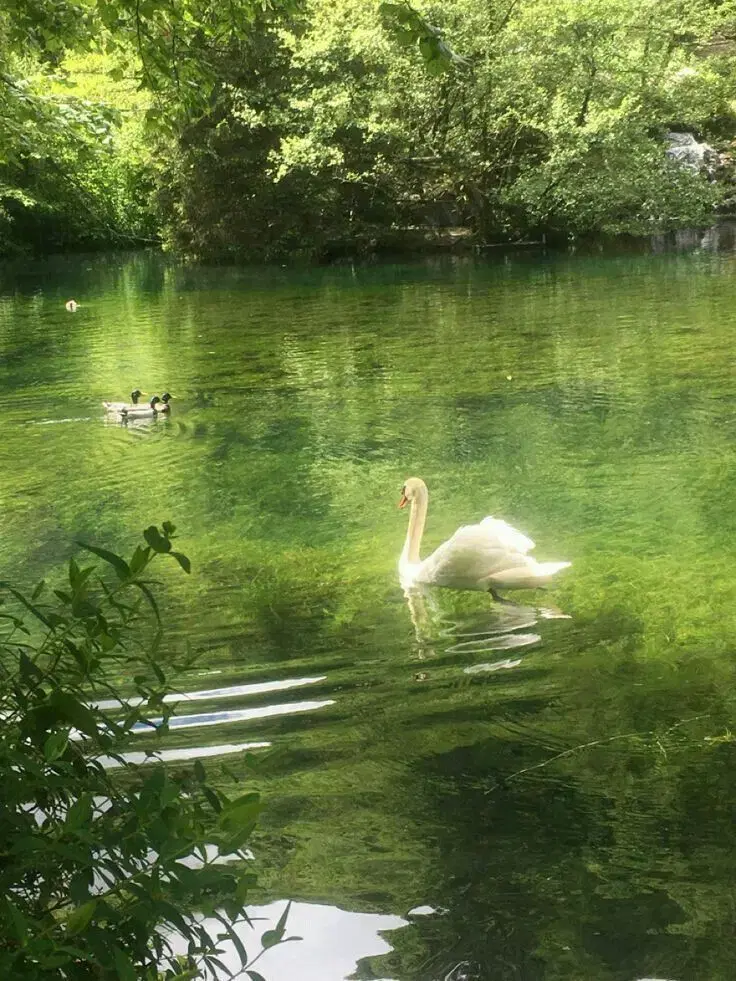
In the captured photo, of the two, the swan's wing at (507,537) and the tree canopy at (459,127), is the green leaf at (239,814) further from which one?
the tree canopy at (459,127)

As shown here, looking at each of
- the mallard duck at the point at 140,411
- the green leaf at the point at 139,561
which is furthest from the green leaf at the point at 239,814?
the mallard duck at the point at 140,411

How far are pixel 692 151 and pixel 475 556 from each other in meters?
30.5

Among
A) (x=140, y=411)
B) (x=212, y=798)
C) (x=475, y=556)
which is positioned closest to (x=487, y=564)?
(x=475, y=556)

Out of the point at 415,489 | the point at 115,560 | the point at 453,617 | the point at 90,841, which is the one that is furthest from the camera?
the point at 415,489

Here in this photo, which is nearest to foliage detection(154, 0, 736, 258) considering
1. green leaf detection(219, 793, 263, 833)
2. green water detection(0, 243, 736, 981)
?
green water detection(0, 243, 736, 981)

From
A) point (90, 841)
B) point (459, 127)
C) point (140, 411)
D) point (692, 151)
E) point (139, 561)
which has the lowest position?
point (140, 411)

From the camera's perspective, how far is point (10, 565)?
25.5ft

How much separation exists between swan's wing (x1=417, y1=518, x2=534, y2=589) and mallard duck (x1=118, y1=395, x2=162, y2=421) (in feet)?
20.4

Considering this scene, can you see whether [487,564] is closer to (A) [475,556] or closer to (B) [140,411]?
(A) [475,556]

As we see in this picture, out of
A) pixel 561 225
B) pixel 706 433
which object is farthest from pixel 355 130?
pixel 706 433

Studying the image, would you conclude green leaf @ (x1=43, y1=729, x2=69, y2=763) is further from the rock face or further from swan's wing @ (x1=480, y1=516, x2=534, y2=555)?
the rock face

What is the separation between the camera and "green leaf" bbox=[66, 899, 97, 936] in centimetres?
178

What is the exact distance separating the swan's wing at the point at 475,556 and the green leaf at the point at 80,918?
16.4 feet

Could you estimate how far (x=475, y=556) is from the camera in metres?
6.74
